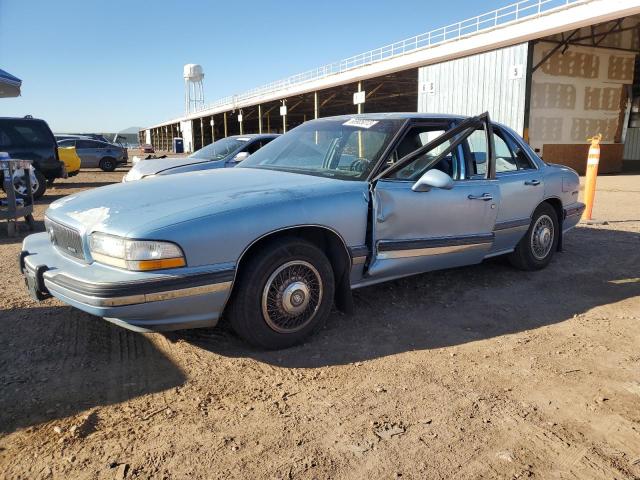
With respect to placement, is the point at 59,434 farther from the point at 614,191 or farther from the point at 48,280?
the point at 614,191

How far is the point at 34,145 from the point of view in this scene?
11711mm

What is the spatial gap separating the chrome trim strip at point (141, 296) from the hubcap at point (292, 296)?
1.05 feet

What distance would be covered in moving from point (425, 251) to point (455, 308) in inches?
23.9

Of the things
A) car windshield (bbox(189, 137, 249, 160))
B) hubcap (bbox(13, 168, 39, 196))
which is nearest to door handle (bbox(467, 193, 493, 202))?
car windshield (bbox(189, 137, 249, 160))

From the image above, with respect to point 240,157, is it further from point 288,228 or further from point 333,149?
point 288,228

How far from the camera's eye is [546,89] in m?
17.7

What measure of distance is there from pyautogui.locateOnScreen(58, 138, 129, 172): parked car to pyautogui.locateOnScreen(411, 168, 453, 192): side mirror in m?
20.7

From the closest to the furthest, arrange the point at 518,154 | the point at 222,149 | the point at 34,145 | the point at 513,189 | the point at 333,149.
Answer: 1. the point at 333,149
2. the point at 513,189
3. the point at 518,154
4. the point at 222,149
5. the point at 34,145

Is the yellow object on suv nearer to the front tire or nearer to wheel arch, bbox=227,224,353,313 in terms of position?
wheel arch, bbox=227,224,353,313

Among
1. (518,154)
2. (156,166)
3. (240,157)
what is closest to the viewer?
(518,154)

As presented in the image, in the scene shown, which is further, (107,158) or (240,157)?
(107,158)

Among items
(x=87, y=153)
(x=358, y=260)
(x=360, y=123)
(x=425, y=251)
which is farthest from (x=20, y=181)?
(x=87, y=153)

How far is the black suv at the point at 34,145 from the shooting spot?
1117 centimetres

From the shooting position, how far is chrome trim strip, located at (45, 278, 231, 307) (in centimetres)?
258
